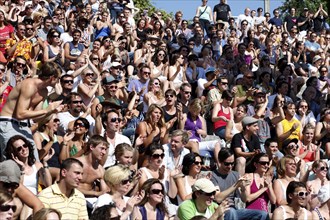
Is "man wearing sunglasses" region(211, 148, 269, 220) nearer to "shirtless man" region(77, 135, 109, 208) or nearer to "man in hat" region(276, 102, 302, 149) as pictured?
"shirtless man" region(77, 135, 109, 208)

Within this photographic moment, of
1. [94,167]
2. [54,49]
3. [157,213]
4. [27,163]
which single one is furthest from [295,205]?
[54,49]

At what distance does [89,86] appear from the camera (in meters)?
11.7

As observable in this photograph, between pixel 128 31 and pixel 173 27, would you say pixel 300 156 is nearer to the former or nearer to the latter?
pixel 128 31

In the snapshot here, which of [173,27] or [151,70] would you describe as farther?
[173,27]

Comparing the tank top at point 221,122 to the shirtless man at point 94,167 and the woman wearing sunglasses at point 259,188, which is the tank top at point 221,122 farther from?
the shirtless man at point 94,167

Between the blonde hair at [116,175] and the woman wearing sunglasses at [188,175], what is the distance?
120 cm

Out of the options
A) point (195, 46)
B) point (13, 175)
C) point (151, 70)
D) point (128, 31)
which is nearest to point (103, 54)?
point (151, 70)

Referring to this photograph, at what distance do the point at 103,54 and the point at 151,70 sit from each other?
115 cm

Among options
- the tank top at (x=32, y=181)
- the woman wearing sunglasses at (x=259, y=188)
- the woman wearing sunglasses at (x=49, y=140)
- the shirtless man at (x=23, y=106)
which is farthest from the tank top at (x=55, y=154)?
the woman wearing sunglasses at (x=259, y=188)

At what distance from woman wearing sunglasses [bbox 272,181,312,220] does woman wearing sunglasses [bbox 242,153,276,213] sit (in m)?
0.64

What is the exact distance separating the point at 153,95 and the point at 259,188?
343 cm

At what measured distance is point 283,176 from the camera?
31.3 feet

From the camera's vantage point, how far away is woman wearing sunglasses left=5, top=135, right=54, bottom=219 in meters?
7.48

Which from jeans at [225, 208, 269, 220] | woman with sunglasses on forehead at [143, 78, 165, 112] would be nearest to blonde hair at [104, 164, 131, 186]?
jeans at [225, 208, 269, 220]
